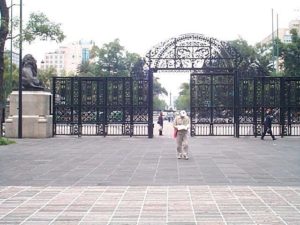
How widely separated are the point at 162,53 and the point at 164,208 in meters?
18.3

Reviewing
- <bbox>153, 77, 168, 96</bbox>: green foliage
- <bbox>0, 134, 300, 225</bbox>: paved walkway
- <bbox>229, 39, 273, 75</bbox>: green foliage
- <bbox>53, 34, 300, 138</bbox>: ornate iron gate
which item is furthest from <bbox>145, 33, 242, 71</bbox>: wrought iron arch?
<bbox>153, 77, 168, 96</bbox>: green foliage

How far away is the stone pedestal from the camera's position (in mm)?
24391

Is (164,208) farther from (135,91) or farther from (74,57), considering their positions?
(74,57)

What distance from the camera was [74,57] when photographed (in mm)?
108812

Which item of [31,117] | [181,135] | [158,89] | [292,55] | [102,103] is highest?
[292,55]

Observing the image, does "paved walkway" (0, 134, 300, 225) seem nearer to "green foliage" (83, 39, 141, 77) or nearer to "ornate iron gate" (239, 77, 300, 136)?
"ornate iron gate" (239, 77, 300, 136)

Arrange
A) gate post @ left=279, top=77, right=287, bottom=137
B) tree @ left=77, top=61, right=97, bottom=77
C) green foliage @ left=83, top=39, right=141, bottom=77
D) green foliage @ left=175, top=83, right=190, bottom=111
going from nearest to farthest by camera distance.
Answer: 1. gate post @ left=279, top=77, right=287, bottom=137
2. green foliage @ left=83, top=39, right=141, bottom=77
3. tree @ left=77, top=61, right=97, bottom=77
4. green foliage @ left=175, top=83, right=190, bottom=111

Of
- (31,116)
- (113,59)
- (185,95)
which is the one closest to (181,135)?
(31,116)

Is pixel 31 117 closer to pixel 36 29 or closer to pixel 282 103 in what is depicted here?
pixel 36 29

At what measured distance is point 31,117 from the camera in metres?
24.4

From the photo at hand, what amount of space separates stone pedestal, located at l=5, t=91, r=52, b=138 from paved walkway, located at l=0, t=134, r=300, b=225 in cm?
870

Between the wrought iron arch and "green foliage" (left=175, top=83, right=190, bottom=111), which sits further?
"green foliage" (left=175, top=83, right=190, bottom=111)

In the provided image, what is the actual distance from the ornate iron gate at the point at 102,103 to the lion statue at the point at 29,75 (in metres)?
1.05

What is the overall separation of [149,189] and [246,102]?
16829 mm
